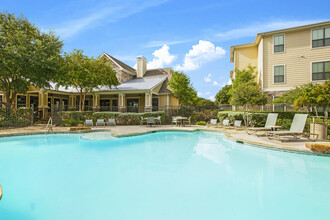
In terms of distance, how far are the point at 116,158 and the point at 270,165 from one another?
17.9 feet

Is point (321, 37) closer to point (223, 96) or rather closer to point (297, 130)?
point (297, 130)

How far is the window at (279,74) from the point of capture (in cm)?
1672

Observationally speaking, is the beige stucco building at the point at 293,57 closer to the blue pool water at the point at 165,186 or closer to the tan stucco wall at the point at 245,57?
the tan stucco wall at the point at 245,57

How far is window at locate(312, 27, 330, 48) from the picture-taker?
15258 mm

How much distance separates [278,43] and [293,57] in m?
1.90

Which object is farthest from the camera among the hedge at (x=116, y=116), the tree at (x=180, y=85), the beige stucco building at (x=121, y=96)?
the tree at (x=180, y=85)

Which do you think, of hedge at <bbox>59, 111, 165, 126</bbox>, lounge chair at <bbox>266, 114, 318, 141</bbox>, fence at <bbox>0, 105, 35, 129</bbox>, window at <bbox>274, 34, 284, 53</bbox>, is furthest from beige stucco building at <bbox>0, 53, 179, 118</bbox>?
lounge chair at <bbox>266, 114, 318, 141</bbox>

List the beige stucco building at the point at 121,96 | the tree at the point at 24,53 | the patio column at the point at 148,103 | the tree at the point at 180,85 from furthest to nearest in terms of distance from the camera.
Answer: the tree at the point at 180,85 < the beige stucco building at the point at 121,96 < the patio column at the point at 148,103 < the tree at the point at 24,53

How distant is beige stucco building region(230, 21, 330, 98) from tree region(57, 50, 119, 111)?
15.8 metres

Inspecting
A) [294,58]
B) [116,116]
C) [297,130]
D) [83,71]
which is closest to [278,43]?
[294,58]

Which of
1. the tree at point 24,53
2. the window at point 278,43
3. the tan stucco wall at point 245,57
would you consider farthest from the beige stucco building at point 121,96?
the window at point 278,43

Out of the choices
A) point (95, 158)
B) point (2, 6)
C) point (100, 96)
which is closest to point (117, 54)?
point (100, 96)

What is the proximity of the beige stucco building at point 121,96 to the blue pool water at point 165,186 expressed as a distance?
12794 millimetres

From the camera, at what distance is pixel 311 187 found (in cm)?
432
